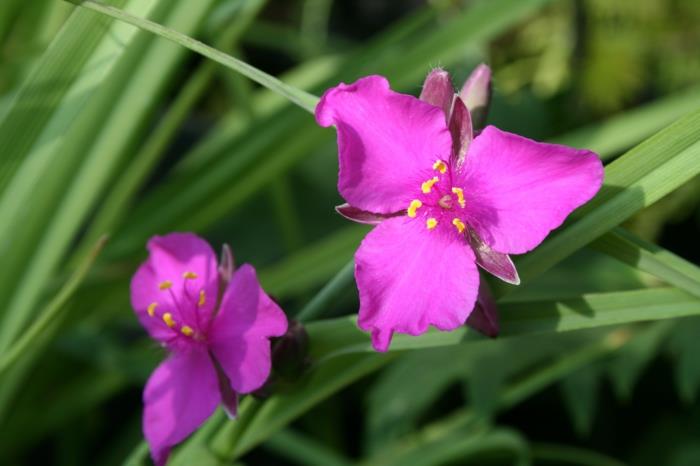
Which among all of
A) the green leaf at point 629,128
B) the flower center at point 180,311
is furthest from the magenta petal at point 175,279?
the green leaf at point 629,128

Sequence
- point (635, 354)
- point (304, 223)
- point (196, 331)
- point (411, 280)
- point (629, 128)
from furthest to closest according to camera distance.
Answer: point (304, 223)
point (629, 128)
point (635, 354)
point (196, 331)
point (411, 280)

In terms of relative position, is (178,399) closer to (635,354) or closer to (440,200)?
(440,200)

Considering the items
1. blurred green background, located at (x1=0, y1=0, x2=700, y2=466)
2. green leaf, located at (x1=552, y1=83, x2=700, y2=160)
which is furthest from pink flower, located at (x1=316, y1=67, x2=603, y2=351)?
green leaf, located at (x1=552, y1=83, x2=700, y2=160)

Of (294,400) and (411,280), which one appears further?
(294,400)

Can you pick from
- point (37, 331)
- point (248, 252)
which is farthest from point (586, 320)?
point (248, 252)

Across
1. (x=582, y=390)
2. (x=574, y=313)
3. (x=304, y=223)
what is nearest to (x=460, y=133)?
(x=574, y=313)

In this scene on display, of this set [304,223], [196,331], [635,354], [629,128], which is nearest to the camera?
[196,331]
